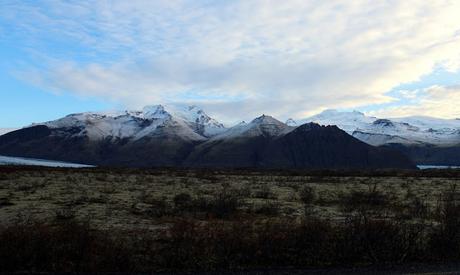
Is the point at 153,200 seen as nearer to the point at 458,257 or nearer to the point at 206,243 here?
the point at 206,243

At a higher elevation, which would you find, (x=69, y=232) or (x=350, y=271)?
(x=69, y=232)

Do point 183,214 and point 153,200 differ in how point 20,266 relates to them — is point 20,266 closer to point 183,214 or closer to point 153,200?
point 183,214

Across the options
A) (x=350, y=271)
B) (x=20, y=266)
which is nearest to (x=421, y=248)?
(x=350, y=271)

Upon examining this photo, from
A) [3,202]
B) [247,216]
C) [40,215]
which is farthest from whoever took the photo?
[3,202]

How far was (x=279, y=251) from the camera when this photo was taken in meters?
11.7

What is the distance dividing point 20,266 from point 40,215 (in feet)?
30.9

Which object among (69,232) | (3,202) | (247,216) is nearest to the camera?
(69,232)

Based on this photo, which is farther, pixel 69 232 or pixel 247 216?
pixel 247 216

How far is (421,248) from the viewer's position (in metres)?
12.6

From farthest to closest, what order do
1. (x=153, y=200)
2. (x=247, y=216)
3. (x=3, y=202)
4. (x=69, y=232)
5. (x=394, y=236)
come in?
(x=153, y=200), (x=3, y=202), (x=247, y=216), (x=394, y=236), (x=69, y=232)

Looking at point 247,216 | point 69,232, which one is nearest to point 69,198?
point 247,216

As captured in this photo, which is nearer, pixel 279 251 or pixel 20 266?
pixel 20 266

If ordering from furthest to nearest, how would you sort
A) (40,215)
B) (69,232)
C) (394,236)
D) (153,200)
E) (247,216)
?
1. (153,200)
2. (247,216)
3. (40,215)
4. (394,236)
5. (69,232)

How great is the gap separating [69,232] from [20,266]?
1.20 meters
